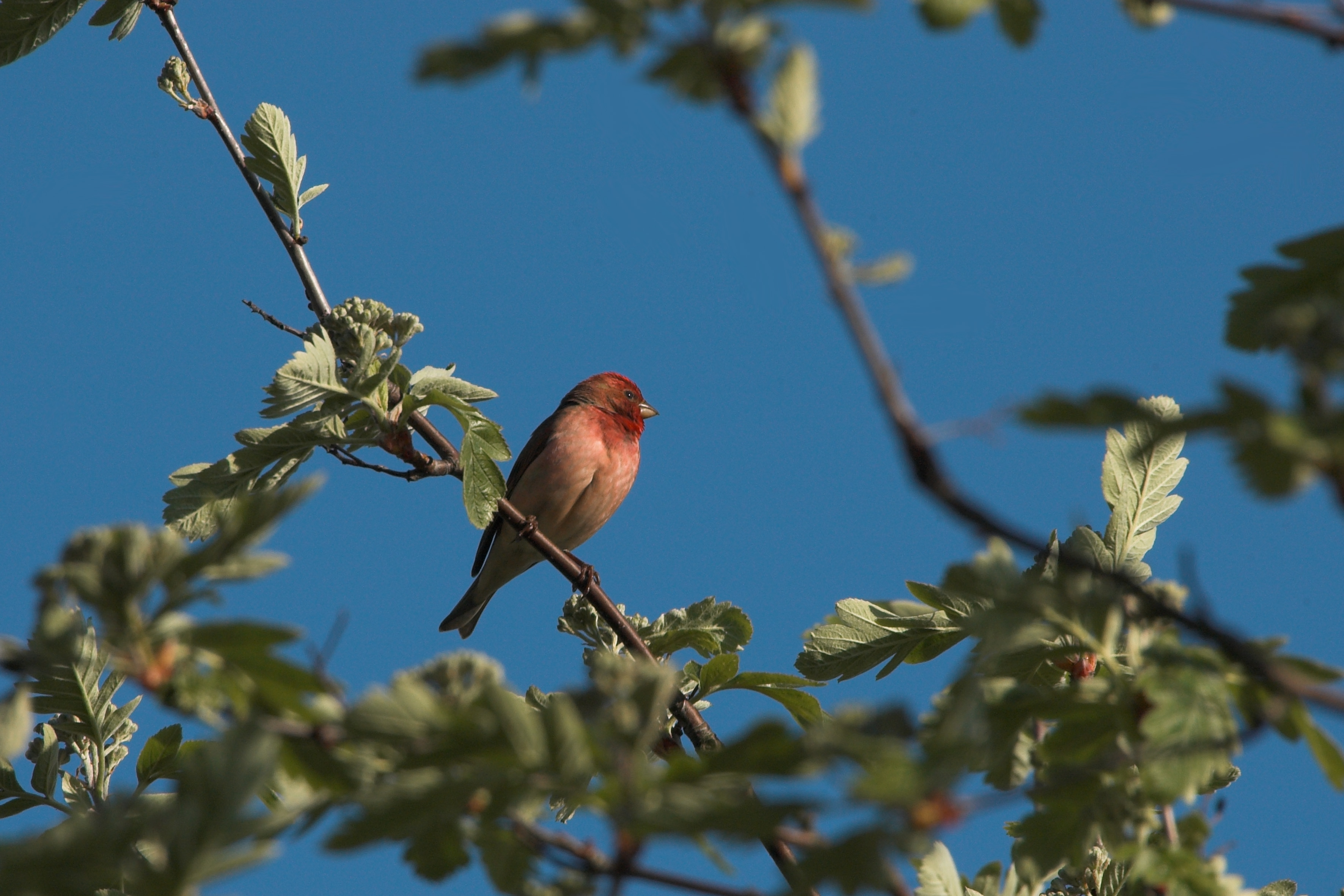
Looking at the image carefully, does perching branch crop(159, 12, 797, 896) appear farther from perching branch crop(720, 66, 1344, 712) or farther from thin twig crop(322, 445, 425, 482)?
perching branch crop(720, 66, 1344, 712)

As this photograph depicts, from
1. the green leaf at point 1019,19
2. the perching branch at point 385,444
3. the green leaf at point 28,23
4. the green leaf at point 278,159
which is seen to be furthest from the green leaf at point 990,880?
the green leaf at point 28,23

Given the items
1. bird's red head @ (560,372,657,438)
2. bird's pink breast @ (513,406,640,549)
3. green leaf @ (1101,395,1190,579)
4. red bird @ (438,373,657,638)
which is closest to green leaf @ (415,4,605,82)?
green leaf @ (1101,395,1190,579)

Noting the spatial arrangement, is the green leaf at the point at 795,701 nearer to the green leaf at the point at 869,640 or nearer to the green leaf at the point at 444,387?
the green leaf at the point at 869,640

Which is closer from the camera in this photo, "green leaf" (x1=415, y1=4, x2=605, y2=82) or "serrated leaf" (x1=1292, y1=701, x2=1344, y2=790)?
"green leaf" (x1=415, y1=4, x2=605, y2=82)

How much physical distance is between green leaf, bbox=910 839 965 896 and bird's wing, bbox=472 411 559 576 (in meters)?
6.50

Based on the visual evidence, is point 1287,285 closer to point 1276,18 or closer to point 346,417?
point 1276,18

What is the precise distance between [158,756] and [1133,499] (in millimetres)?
3349

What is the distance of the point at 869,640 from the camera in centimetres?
402

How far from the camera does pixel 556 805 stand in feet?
12.1

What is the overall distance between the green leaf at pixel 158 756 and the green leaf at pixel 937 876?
2402 millimetres

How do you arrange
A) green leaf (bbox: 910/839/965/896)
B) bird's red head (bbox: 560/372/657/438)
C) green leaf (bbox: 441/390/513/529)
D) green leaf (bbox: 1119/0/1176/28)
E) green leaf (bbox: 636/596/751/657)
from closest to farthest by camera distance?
green leaf (bbox: 1119/0/1176/28), green leaf (bbox: 910/839/965/896), green leaf (bbox: 441/390/513/529), green leaf (bbox: 636/596/751/657), bird's red head (bbox: 560/372/657/438)

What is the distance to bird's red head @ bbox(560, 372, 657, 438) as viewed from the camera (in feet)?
36.4

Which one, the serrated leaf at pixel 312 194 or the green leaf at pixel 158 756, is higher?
the serrated leaf at pixel 312 194

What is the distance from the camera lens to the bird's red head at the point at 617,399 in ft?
36.4
